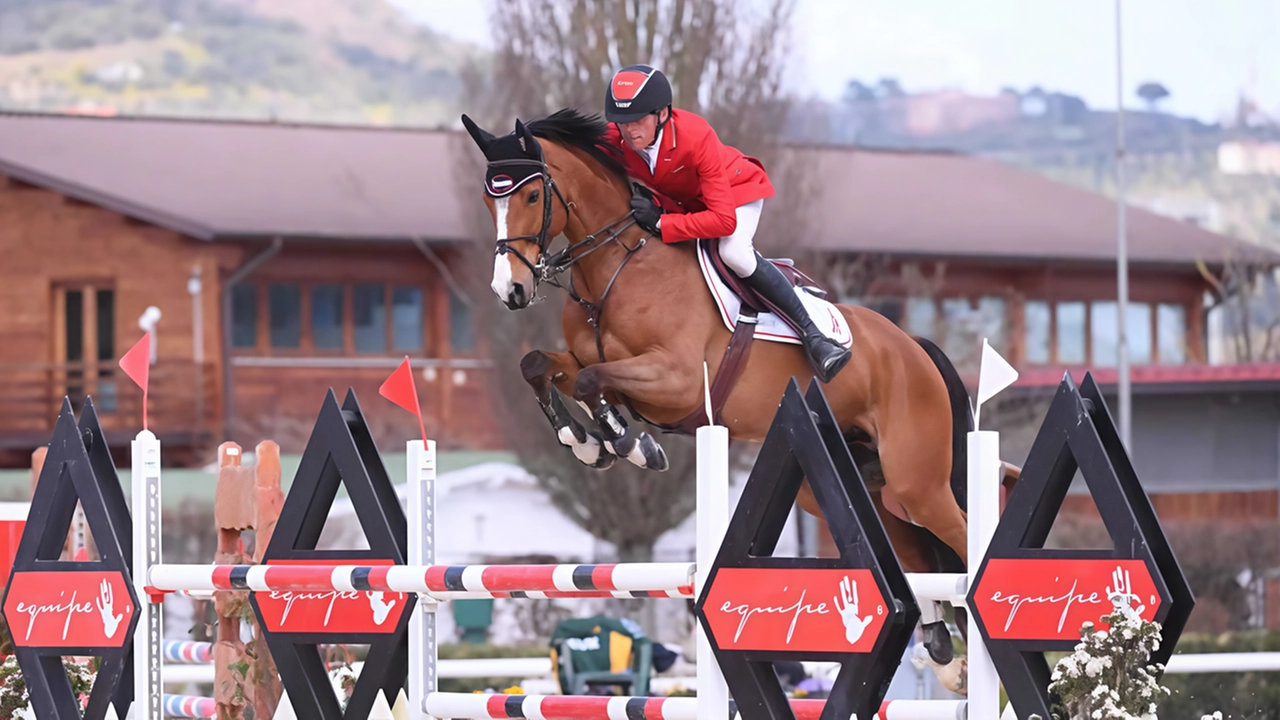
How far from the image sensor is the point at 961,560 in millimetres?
5203

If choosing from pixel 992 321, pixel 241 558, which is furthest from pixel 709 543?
pixel 992 321

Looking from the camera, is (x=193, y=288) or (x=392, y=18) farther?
(x=392, y=18)

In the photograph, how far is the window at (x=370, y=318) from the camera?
18.8 m

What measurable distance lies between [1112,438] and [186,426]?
15.6m

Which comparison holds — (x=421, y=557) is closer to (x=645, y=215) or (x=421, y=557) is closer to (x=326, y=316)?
(x=645, y=215)

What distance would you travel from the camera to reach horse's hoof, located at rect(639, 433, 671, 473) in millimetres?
4730

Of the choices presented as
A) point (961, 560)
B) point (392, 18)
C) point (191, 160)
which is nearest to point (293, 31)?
point (392, 18)

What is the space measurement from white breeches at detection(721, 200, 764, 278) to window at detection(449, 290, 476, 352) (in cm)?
1432

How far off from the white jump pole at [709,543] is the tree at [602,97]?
1091 cm

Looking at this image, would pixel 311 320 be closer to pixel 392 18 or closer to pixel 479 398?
pixel 479 398

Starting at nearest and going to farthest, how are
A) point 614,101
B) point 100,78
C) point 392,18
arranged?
1. point 614,101
2. point 100,78
3. point 392,18

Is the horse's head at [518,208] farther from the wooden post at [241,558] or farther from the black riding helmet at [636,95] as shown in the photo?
the wooden post at [241,558]

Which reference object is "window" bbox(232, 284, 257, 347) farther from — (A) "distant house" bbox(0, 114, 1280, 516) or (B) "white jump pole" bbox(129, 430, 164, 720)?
(B) "white jump pole" bbox(129, 430, 164, 720)

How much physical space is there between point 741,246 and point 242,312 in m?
14.6
